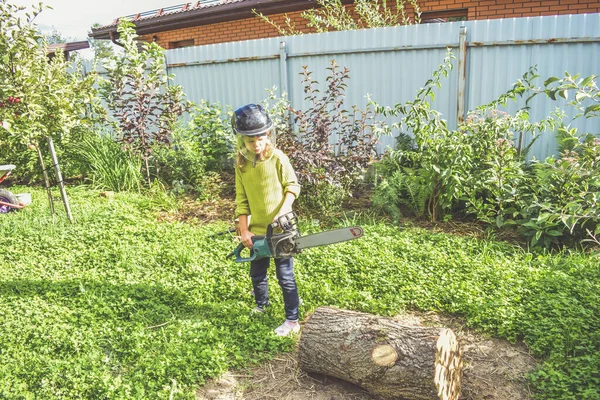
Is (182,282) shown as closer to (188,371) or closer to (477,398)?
(188,371)

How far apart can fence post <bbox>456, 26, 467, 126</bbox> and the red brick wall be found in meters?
3.72

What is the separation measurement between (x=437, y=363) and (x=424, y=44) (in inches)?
183

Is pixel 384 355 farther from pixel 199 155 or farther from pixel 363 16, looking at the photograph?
pixel 363 16

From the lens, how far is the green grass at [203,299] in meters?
2.94

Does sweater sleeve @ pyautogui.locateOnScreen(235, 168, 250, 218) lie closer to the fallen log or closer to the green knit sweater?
the green knit sweater

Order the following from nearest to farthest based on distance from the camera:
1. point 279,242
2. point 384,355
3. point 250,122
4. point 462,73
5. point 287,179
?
point 384,355 < point 250,122 < point 279,242 < point 287,179 < point 462,73

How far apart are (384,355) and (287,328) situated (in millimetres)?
929

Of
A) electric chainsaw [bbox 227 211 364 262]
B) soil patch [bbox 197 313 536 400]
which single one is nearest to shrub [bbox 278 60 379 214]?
electric chainsaw [bbox 227 211 364 262]

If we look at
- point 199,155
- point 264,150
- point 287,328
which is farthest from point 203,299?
point 199,155

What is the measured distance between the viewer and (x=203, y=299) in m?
3.93

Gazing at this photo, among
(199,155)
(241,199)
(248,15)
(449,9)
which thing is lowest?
(199,155)

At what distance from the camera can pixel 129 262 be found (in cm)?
455

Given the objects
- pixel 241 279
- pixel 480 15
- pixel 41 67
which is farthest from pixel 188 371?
pixel 480 15

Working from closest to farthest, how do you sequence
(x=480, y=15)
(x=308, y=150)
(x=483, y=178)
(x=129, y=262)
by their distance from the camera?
1. (x=129, y=262)
2. (x=483, y=178)
3. (x=308, y=150)
4. (x=480, y=15)
